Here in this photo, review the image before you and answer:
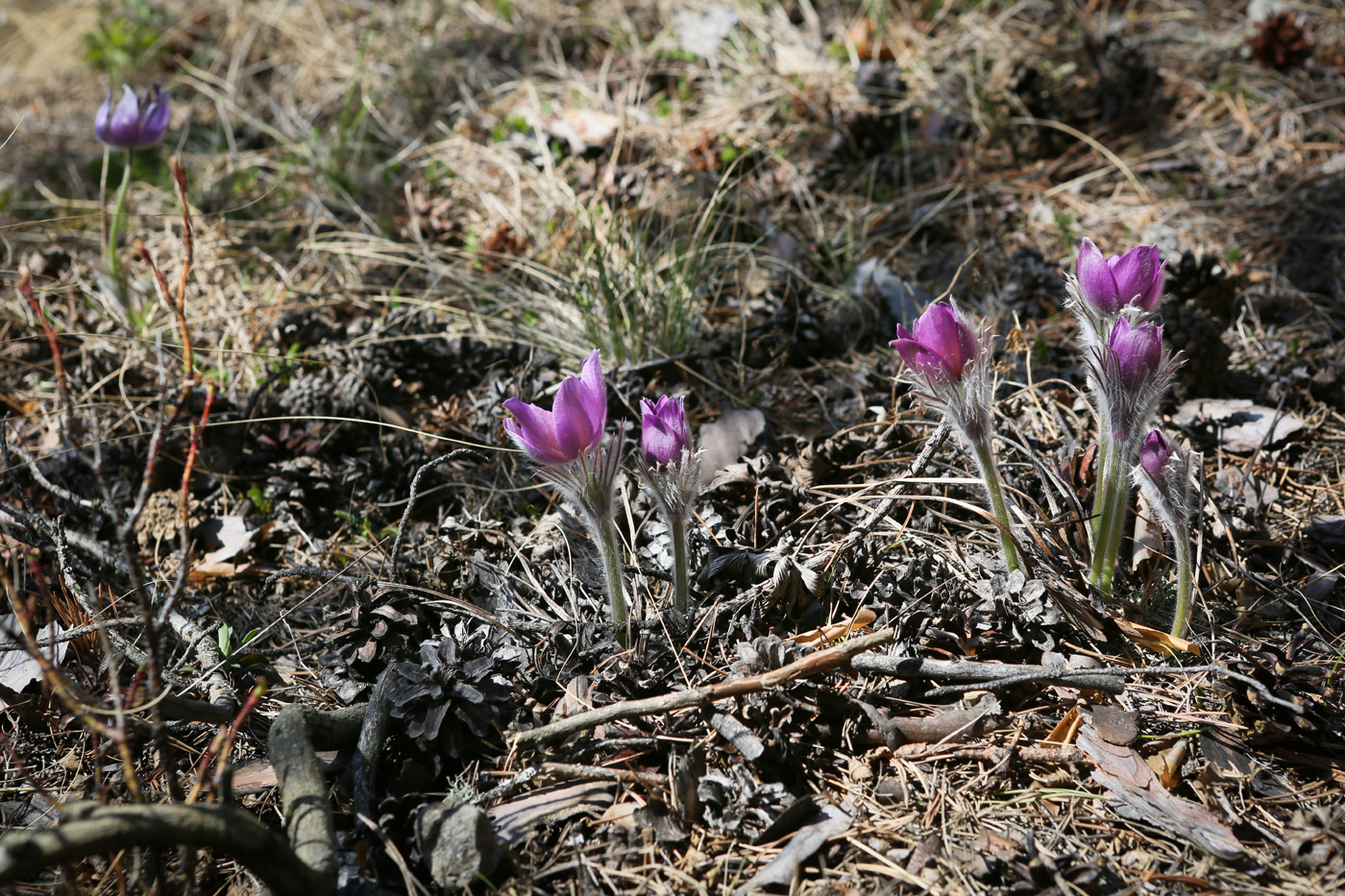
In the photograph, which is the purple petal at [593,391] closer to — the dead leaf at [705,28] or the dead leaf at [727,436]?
the dead leaf at [727,436]

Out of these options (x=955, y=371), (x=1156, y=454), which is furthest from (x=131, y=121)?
(x=1156, y=454)

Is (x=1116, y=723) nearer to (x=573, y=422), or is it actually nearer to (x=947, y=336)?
(x=947, y=336)

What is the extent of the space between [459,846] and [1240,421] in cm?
214

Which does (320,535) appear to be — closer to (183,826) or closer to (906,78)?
(183,826)

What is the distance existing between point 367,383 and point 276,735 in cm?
124

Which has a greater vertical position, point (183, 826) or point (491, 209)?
point (491, 209)

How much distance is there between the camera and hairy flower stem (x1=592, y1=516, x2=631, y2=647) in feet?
5.36

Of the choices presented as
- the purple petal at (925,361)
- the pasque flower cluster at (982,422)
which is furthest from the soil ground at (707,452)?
the purple petal at (925,361)

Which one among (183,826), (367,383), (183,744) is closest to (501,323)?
(367,383)

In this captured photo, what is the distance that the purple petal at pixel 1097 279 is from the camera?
154 centimetres

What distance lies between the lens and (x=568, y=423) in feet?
4.92

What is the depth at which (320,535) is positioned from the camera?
7.55 ft

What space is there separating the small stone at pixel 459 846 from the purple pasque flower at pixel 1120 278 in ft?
4.64

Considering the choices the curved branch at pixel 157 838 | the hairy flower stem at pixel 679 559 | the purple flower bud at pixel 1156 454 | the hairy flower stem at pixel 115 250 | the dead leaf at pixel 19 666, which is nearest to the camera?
the curved branch at pixel 157 838
